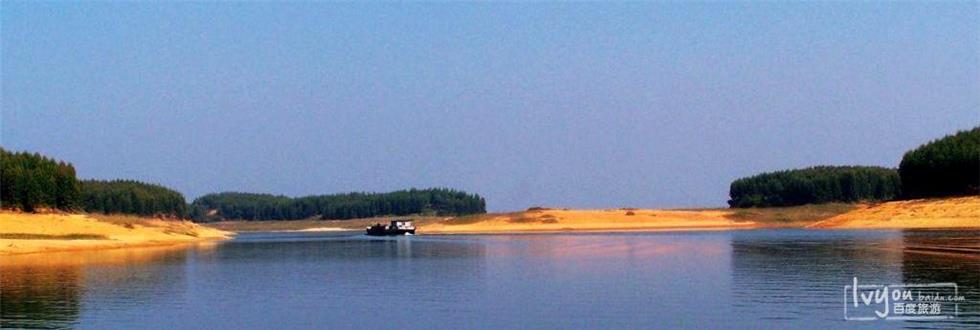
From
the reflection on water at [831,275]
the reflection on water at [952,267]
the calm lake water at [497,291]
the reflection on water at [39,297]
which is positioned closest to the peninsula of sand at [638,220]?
the reflection on water at [952,267]

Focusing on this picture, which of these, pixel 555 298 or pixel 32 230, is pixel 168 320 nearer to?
pixel 555 298

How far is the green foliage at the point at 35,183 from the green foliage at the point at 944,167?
105m

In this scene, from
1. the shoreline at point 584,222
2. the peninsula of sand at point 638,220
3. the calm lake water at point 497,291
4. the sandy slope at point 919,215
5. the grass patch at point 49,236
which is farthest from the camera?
the peninsula of sand at point 638,220

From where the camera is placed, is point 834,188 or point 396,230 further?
point 834,188

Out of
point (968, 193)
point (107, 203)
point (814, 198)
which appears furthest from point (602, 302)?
point (107, 203)

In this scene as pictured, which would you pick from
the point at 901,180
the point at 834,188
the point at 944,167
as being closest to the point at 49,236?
the point at 944,167

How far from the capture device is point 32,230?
10050 cm

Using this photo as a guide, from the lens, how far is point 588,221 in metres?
174

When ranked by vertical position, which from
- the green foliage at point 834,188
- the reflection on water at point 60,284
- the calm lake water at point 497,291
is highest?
the green foliage at point 834,188

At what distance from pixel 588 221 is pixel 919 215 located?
69.8m

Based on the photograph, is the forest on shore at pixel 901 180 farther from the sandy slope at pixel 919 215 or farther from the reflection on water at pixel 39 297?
the reflection on water at pixel 39 297

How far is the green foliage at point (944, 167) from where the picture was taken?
120m

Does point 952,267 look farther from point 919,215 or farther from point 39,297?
point 919,215

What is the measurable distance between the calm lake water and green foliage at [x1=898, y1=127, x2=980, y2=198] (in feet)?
193
